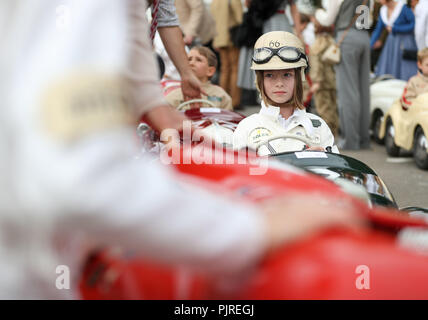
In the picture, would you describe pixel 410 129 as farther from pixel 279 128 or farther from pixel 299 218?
pixel 299 218

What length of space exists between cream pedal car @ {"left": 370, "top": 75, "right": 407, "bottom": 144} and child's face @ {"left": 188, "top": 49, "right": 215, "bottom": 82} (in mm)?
Result: 2520

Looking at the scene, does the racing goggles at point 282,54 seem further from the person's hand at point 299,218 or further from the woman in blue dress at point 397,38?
the woman in blue dress at point 397,38

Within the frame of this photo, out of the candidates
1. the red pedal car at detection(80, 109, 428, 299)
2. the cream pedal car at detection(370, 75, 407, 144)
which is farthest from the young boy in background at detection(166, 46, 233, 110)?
the red pedal car at detection(80, 109, 428, 299)

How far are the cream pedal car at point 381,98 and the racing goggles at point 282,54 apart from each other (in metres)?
3.95

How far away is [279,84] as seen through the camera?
15.3ft

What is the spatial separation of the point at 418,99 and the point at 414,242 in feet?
18.8

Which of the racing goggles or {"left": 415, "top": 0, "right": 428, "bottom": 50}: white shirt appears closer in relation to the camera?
the racing goggles

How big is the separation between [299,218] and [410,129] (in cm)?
625

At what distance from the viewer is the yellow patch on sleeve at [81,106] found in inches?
44.0

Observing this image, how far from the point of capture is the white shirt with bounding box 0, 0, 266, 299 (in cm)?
111

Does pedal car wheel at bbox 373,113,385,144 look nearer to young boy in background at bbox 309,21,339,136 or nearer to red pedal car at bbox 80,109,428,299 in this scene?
young boy in background at bbox 309,21,339,136

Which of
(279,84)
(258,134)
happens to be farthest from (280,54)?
(258,134)
